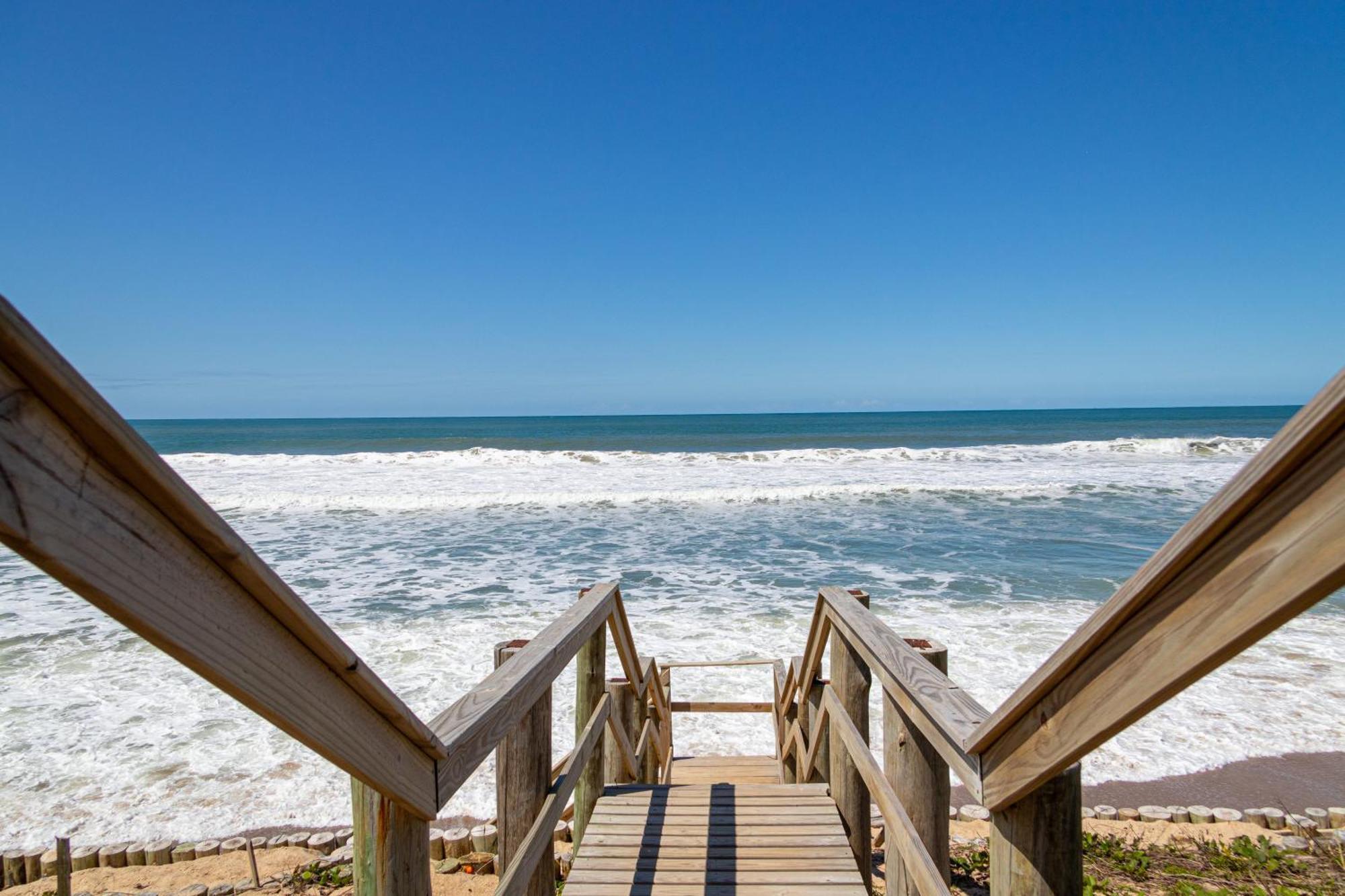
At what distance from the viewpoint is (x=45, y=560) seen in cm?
64

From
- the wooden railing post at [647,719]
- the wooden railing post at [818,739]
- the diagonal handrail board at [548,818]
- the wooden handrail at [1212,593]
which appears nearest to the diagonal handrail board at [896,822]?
the wooden handrail at [1212,593]

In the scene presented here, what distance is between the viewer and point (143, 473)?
709 millimetres

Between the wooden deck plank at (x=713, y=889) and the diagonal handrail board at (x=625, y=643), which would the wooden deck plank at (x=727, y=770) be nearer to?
the diagonal handrail board at (x=625, y=643)

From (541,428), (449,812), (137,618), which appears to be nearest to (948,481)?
(449,812)

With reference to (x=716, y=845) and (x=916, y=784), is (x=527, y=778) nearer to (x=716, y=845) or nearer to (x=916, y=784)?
(x=916, y=784)

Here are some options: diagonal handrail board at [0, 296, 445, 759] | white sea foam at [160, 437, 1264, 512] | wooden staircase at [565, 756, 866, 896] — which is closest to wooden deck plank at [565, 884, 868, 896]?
wooden staircase at [565, 756, 866, 896]

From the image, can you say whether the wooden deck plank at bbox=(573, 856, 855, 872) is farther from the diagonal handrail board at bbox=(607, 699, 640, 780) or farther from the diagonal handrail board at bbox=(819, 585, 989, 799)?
the diagonal handrail board at bbox=(819, 585, 989, 799)

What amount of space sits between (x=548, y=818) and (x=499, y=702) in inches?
29.1

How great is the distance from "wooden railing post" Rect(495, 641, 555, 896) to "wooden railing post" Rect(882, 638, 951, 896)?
3.63 ft

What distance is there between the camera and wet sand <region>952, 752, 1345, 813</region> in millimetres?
5176

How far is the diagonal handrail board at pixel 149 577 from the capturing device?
61 cm

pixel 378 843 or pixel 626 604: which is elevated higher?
pixel 378 843

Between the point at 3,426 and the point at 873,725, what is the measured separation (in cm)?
690

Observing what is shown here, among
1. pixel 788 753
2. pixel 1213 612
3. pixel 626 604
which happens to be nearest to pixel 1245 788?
pixel 788 753
